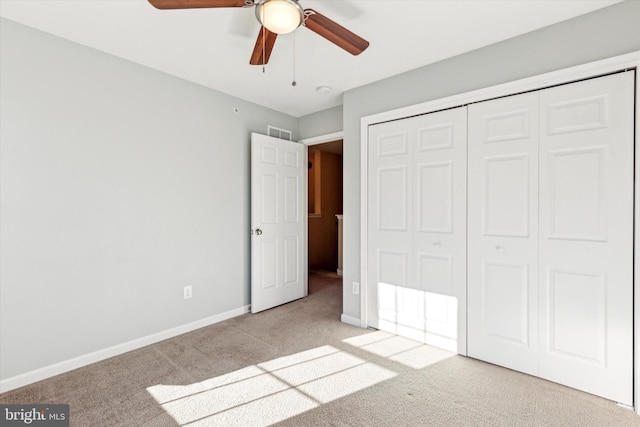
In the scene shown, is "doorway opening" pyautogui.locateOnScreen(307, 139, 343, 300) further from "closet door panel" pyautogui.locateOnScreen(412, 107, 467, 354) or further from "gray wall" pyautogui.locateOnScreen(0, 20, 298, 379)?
"closet door panel" pyautogui.locateOnScreen(412, 107, 467, 354)

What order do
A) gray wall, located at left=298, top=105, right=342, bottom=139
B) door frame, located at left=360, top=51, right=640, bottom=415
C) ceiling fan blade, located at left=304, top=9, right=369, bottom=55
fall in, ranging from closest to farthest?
ceiling fan blade, located at left=304, top=9, right=369, bottom=55
door frame, located at left=360, top=51, right=640, bottom=415
gray wall, located at left=298, top=105, right=342, bottom=139

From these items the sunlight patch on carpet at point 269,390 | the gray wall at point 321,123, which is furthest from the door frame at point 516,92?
the sunlight patch on carpet at point 269,390

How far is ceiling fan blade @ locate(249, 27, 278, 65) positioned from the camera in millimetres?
1729

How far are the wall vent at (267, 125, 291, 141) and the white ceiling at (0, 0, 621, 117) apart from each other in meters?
0.91

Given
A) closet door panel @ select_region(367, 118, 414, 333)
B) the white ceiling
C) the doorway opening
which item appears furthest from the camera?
the doorway opening

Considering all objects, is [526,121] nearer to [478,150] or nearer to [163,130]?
[478,150]

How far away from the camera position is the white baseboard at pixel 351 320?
317cm

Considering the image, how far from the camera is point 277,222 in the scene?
3.80 m

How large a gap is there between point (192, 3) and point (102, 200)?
1.76 metres

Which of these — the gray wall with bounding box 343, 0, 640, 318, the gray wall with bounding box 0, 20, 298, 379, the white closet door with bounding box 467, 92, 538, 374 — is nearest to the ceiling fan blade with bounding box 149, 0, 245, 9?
the gray wall with bounding box 0, 20, 298, 379

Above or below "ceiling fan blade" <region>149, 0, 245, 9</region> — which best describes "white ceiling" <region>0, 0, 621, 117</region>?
above

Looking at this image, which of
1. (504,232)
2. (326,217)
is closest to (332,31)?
(504,232)

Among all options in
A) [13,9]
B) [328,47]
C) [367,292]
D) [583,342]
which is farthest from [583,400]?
[13,9]

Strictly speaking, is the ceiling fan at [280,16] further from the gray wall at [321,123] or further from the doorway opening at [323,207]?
the doorway opening at [323,207]
